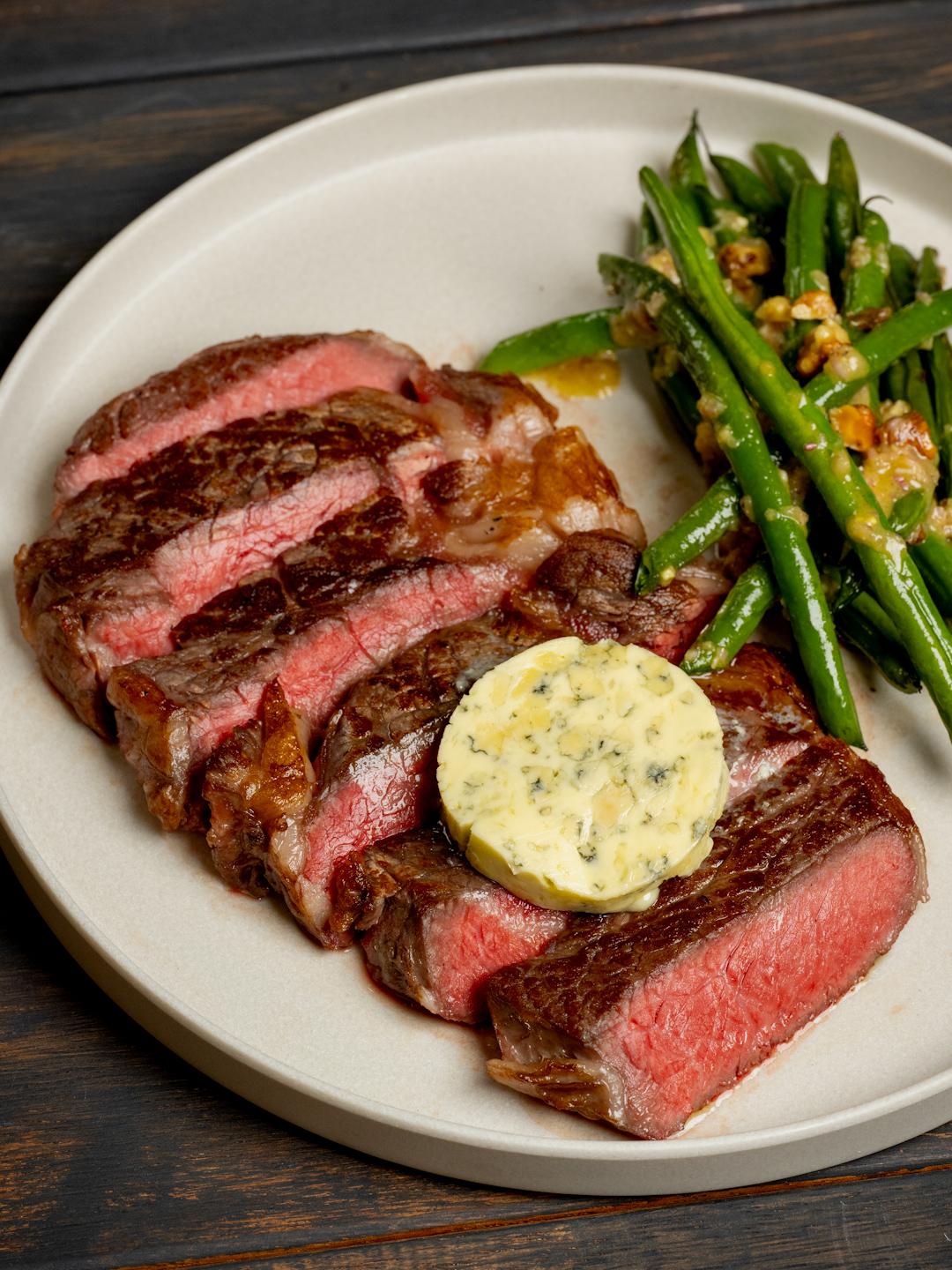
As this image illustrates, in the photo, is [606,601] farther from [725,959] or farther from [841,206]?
[841,206]

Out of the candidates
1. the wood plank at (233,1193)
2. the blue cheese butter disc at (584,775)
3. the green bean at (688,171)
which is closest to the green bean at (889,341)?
the green bean at (688,171)

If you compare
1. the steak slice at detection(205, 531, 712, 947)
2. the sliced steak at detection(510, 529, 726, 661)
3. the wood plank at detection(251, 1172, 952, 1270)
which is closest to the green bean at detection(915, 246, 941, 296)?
the sliced steak at detection(510, 529, 726, 661)

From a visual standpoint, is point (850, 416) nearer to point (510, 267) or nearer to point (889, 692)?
point (889, 692)

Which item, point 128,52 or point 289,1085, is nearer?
point 289,1085

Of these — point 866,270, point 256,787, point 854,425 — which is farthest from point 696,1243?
point 866,270

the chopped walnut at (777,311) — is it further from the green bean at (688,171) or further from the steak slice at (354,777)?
the steak slice at (354,777)

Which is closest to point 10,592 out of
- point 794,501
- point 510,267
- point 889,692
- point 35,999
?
point 35,999

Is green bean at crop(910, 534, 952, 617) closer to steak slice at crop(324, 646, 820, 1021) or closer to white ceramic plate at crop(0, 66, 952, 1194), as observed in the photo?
white ceramic plate at crop(0, 66, 952, 1194)
